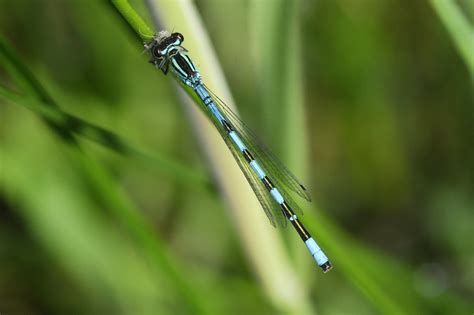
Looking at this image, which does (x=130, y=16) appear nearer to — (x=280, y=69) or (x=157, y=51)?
(x=157, y=51)

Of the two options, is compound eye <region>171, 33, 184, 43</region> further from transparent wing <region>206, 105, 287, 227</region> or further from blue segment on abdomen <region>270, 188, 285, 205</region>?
blue segment on abdomen <region>270, 188, 285, 205</region>

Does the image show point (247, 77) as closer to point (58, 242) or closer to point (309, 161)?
point (309, 161)

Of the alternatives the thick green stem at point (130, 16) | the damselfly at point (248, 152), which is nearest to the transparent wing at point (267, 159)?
the damselfly at point (248, 152)

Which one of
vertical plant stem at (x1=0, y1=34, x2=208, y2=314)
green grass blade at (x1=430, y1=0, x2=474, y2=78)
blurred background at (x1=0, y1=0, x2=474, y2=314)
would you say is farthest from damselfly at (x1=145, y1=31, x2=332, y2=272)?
green grass blade at (x1=430, y1=0, x2=474, y2=78)

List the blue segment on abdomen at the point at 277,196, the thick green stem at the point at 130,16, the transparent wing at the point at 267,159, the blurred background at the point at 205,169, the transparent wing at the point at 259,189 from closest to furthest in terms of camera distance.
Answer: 1. the thick green stem at the point at 130,16
2. the transparent wing at the point at 259,189
3. the transparent wing at the point at 267,159
4. the blue segment on abdomen at the point at 277,196
5. the blurred background at the point at 205,169

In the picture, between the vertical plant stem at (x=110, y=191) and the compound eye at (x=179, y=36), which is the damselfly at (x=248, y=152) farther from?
the vertical plant stem at (x=110, y=191)

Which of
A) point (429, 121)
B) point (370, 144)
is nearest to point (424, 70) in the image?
point (429, 121)

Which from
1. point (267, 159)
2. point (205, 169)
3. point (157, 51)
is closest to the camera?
point (157, 51)

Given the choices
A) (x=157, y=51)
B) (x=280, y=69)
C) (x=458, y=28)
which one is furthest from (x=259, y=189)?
(x=458, y=28)
